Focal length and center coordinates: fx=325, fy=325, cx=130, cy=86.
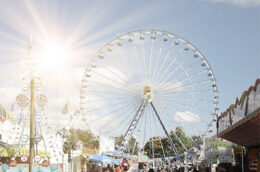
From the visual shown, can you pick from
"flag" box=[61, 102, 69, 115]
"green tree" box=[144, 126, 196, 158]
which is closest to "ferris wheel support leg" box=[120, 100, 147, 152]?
"flag" box=[61, 102, 69, 115]

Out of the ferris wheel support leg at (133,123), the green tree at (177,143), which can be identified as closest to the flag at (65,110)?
the ferris wheel support leg at (133,123)

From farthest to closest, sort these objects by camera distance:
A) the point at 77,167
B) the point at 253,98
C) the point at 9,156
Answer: the point at 77,167, the point at 9,156, the point at 253,98

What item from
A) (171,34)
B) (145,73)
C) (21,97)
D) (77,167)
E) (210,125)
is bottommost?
(77,167)

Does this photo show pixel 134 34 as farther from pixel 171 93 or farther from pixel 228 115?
pixel 228 115

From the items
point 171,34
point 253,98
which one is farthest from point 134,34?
point 253,98

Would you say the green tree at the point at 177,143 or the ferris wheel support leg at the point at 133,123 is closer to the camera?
the ferris wheel support leg at the point at 133,123

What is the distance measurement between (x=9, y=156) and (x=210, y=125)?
18.6 meters

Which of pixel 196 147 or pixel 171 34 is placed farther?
pixel 171 34

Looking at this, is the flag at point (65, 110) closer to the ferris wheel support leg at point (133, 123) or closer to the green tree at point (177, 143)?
the ferris wheel support leg at point (133, 123)

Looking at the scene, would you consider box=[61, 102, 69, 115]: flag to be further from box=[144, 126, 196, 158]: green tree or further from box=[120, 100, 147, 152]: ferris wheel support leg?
box=[144, 126, 196, 158]: green tree

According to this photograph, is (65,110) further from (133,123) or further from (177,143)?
(177,143)

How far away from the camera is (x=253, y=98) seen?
1040 cm

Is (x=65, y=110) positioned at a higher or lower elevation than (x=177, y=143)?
higher

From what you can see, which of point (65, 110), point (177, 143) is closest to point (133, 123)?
point (65, 110)
